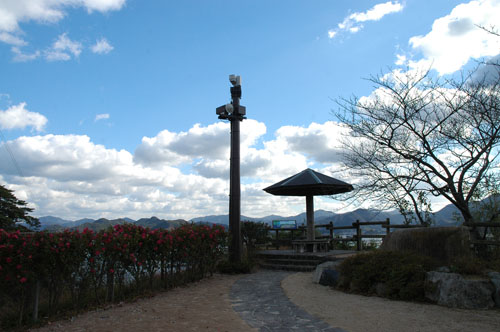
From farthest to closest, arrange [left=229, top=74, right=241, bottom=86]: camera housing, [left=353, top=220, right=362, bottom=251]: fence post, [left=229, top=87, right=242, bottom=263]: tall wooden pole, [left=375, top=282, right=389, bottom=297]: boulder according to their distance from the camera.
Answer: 1. [left=353, top=220, right=362, bottom=251]: fence post
2. [left=229, top=74, right=241, bottom=86]: camera housing
3. [left=229, top=87, right=242, bottom=263]: tall wooden pole
4. [left=375, top=282, right=389, bottom=297]: boulder

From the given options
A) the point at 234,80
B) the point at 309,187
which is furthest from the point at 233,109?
the point at 309,187

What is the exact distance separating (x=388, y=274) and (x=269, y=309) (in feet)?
7.49

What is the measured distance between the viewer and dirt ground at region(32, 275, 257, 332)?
427 centimetres

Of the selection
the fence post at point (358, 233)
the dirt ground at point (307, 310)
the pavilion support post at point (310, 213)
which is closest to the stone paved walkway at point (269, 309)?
the dirt ground at point (307, 310)

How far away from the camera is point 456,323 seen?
4.27 meters

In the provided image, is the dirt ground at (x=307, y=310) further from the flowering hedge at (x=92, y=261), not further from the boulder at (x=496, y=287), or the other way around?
the flowering hedge at (x=92, y=261)

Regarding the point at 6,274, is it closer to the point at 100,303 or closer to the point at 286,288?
the point at 100,303

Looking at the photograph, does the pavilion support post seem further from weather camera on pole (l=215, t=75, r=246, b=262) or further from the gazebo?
weather camera on pole (l=215, t=75, r=246, b=262)

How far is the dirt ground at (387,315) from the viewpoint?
415 centimetres

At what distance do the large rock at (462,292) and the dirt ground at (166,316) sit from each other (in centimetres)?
306

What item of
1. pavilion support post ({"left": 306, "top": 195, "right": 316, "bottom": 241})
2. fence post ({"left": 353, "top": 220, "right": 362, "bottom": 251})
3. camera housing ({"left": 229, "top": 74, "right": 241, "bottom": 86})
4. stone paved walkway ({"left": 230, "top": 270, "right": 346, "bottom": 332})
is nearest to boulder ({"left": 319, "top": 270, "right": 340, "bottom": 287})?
stone paved walkway ({"left": 230, "top": 270, "right": 346, "bottom": 332})

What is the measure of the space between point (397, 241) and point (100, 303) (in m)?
5.71

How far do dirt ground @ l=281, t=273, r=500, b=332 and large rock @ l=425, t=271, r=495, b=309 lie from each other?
0.16 metres

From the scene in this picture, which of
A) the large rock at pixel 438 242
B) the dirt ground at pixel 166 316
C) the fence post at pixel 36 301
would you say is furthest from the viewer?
the large rock at pixel 438 242
